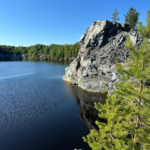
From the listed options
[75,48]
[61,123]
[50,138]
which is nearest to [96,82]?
[61,123]

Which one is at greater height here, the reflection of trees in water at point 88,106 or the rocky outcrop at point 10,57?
the rocky outcrop at point 10,57

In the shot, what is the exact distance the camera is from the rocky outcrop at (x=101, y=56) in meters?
36.6

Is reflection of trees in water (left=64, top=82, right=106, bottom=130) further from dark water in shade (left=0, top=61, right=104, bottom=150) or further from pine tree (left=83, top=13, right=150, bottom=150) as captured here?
pine tree (left=83, top=13, right=150, bottom=150)

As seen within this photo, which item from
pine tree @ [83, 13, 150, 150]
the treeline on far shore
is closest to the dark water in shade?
pine tree @ [83, 13, 150, 150]

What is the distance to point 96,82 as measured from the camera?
38844mm

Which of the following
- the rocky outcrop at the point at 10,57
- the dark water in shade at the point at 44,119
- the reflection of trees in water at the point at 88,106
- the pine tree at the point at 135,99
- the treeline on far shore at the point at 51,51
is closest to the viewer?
the pine tree at the point at 135,99

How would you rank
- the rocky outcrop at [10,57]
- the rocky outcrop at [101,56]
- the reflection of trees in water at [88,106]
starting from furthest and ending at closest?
the rocky outcrop at [10,57], the rocky outcrop at [101,56], the reflection of trees in water at [88,106]

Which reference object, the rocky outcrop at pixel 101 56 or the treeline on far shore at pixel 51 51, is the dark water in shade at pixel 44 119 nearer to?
the rocky outcrop at pixel 101 56

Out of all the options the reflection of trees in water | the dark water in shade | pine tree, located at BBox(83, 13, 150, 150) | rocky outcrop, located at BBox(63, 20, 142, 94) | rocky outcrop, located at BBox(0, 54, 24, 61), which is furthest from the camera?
rocky outcrop, located at BBox(0, 54, 24, 61)

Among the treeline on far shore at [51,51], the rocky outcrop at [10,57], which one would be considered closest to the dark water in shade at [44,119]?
the treeline on far shore at [51,51]

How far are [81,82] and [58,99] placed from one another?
13632 mm

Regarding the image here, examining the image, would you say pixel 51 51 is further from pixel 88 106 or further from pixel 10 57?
pixel 88 106

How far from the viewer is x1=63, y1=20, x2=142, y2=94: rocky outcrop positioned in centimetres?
3662

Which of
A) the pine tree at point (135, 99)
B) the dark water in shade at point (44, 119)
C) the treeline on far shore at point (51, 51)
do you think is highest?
the treeline on far shore at point (51, 51)
